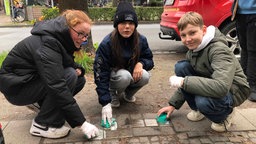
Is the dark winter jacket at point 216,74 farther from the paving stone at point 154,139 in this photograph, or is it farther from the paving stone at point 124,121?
the paving stone at point 124,121

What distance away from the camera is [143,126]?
2.97m

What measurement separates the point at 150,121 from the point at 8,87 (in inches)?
53.7

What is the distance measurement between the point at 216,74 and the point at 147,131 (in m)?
0.83

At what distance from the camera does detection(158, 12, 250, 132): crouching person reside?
99.5 inches

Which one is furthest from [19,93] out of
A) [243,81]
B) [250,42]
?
[250,42]

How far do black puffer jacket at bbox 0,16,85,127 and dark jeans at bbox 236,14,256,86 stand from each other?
2.02 m

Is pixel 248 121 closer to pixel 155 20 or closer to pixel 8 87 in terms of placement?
pixel 8 87

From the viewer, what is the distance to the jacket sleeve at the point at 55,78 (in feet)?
8.09

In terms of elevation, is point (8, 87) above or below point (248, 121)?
Answer: above

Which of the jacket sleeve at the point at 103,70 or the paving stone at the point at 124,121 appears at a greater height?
the jacket sleeve at the point at 103,70

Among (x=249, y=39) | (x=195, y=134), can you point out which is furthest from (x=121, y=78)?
(x=249, y=39)

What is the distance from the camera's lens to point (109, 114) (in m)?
2.97

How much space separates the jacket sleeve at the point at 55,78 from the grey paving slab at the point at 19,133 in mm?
494

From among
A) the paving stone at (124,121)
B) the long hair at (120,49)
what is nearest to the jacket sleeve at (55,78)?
the paving stone at (124,121)
